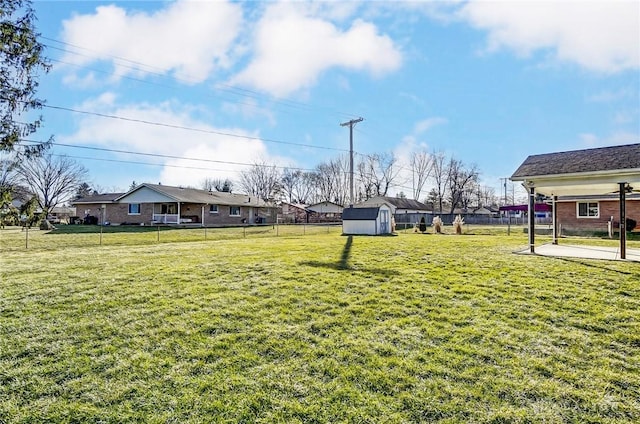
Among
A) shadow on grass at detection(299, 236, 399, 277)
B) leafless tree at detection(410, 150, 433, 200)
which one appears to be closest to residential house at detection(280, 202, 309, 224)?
leafless tree at detection(410, 150, 433, 200)

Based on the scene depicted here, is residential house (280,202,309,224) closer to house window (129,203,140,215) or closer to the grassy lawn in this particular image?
house window (129,203,140,215)

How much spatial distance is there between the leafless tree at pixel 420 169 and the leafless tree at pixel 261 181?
1008 inches

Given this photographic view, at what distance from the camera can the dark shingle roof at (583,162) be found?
30.2ft

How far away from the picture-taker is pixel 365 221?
2014cm

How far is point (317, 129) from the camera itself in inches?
1288

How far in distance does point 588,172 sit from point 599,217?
55.6 feet

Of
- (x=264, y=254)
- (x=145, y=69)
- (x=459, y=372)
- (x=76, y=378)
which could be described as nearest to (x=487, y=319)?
(x=459, y=372)

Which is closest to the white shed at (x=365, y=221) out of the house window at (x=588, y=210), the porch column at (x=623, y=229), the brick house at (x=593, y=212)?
the brick house at (x=593, y=212)

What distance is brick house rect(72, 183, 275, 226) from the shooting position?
31.1m

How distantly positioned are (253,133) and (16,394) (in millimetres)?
26451

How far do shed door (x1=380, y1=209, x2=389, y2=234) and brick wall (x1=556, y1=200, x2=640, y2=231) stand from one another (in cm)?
1257

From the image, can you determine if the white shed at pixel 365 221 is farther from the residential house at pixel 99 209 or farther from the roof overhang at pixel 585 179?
the residential house at pixel 99 209

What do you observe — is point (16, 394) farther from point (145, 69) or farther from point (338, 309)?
point (145, 69)

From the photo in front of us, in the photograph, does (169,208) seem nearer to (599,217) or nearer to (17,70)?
(17,70)
